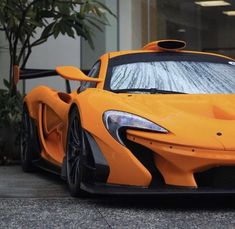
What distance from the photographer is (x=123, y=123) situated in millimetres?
4465

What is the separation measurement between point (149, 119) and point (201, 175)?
532 mm

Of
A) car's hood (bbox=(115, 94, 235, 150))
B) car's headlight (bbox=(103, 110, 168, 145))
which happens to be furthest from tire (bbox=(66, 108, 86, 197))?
car's hood (bbox=(115, 94, 235, 150))

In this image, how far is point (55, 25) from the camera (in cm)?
802

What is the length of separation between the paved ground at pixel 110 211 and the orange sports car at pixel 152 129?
0.16m

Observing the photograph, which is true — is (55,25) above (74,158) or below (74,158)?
above

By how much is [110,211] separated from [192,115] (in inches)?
35.8

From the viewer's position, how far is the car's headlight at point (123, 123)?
4.39 m

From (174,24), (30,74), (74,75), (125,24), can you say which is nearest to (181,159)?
(74,75)

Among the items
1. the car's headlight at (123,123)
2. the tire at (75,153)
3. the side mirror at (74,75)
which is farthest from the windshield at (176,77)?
the car's headlight at (123,123)

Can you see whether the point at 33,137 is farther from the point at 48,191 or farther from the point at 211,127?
the point at 211,127

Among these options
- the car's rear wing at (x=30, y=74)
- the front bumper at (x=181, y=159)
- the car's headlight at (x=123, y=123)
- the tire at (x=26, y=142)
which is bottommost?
the tire at (x=26, y=142)

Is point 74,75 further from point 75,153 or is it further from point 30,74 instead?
point 30,74


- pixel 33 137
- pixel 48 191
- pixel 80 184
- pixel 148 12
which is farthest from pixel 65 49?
pixel 80 184

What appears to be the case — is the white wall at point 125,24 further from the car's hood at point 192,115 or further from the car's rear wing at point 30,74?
the car's hood at point 192,115
